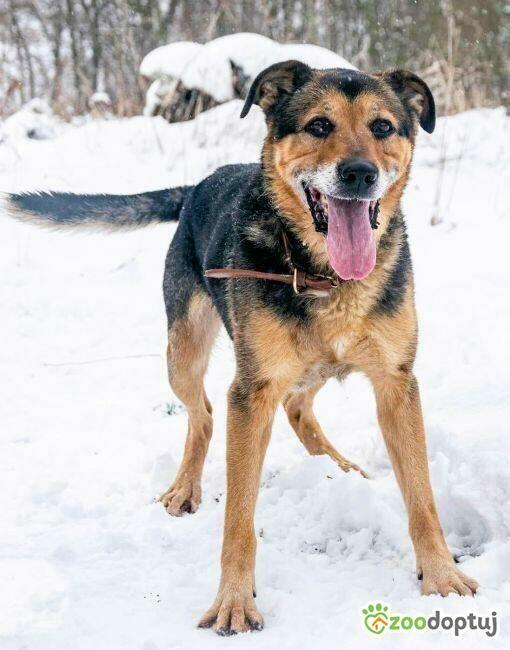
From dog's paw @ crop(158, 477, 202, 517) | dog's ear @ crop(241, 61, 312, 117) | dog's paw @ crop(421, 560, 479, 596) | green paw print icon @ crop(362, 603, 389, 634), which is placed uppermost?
dog's ear @ crop(241, 61, 312, 117)

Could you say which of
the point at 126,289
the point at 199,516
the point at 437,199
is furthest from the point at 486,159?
the point at 199,516

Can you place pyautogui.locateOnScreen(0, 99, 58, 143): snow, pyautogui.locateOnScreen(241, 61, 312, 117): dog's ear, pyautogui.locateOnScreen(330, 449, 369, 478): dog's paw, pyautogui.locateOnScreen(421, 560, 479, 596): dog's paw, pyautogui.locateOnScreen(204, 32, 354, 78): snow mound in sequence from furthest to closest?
pyautogui.locateOnScreen(0, 99, 58, 143): snow → pyautogui.locateOnScreen(204, 32, 354, 78): snow mound → pyautogui.locateOnScreen(330, 449, 369, 478): dog's paw → pyautogui.locateOnScreen(241, 61, 312, 117): dog's ear → pyautogui.locateOnScreen(421, 560, 479, 596): dog's paw

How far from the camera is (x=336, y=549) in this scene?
122 inches

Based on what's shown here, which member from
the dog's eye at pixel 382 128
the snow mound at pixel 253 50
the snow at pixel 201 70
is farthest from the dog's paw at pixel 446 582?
the snow at pixel 201 70

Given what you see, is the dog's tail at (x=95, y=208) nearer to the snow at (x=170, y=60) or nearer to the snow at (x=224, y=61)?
the snow at (x=224, y=61)

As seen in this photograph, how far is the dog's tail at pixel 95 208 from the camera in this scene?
13.6 feet

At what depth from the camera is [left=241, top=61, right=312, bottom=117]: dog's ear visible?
3168mm

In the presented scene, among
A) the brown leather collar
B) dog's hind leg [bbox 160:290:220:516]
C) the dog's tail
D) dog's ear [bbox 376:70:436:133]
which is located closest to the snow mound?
the dog's tail

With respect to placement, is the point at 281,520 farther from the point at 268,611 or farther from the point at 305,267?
the point at 305,267

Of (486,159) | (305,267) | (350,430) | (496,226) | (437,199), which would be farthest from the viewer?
(486,159)

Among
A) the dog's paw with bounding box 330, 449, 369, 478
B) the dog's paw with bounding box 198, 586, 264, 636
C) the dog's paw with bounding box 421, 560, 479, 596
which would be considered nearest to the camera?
the dog's paw with bounding box 198, 586, 264, 636

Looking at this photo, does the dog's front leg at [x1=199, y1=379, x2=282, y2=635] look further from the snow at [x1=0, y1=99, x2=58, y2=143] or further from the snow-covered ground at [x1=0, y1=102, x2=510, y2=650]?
the snow at [x1=0, y1=99, x2=58, y2=143]

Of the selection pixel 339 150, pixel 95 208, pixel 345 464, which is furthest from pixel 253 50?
pixel 339 150

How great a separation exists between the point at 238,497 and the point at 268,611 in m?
0.44
